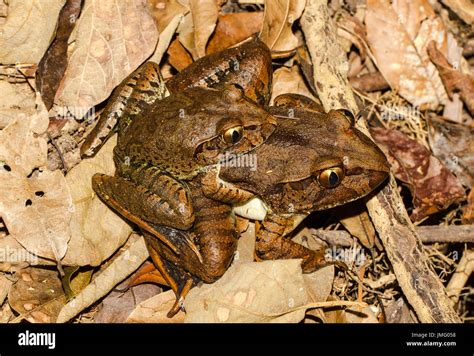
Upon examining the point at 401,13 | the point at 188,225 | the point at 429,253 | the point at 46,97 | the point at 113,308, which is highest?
the point at 401,13

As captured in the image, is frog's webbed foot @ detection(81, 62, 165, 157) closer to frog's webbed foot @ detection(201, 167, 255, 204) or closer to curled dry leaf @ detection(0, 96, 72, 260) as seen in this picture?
curled dry leaf @ detection(0, 96, 72, 260)

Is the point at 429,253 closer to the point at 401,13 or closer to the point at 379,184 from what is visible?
the point at 379,184

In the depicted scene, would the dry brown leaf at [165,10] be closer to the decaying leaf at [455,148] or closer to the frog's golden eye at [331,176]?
the frog's golden eye at [331,176]

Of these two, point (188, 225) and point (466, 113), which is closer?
point (188, 225)

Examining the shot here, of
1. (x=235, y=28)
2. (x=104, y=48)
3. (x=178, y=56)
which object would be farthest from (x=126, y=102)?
(x=235, y=28)

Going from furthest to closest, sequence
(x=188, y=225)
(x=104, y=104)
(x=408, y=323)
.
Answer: (x=104, y=104) → (x=408, y=323) → (x=188, y=225)
